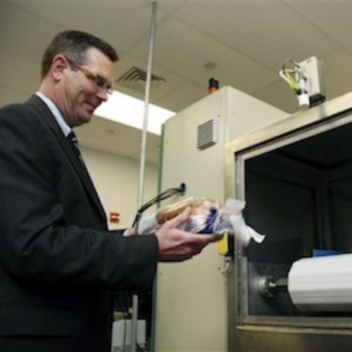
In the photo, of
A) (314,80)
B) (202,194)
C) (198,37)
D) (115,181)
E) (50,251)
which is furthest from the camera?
(115,181)

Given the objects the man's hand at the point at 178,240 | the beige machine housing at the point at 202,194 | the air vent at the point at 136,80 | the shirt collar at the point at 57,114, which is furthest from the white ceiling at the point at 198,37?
the man's hand at the point at 178,240

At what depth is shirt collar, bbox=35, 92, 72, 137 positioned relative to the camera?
3.28ft

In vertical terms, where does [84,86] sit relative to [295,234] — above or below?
above

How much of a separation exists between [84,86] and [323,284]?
0.76 metres

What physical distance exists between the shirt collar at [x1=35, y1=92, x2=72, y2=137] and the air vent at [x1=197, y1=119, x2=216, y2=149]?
2.03 ft

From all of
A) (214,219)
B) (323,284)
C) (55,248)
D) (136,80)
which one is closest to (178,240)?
(214,219)

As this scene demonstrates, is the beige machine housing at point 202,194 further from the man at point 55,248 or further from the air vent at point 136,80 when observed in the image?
the air vent at point 136,80

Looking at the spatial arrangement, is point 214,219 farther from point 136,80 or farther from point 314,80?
point 136,80

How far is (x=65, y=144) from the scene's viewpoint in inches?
37.2

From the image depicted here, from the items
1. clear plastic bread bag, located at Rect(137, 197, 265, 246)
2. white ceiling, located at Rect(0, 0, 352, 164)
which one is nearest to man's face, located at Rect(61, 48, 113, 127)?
clear plastic bread bag, located at Rect(137, 197, 265, 246)

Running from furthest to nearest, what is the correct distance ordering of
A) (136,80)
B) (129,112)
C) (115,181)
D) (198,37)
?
(115,181) → (129,112) → (136,80) → (198,37)

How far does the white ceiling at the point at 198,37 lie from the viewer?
2.24 metres

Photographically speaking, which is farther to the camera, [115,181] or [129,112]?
[115,181]

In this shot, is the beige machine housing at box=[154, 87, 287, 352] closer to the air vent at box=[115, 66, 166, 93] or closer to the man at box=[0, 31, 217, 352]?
the man at box=[0, 31, 217, 352]
